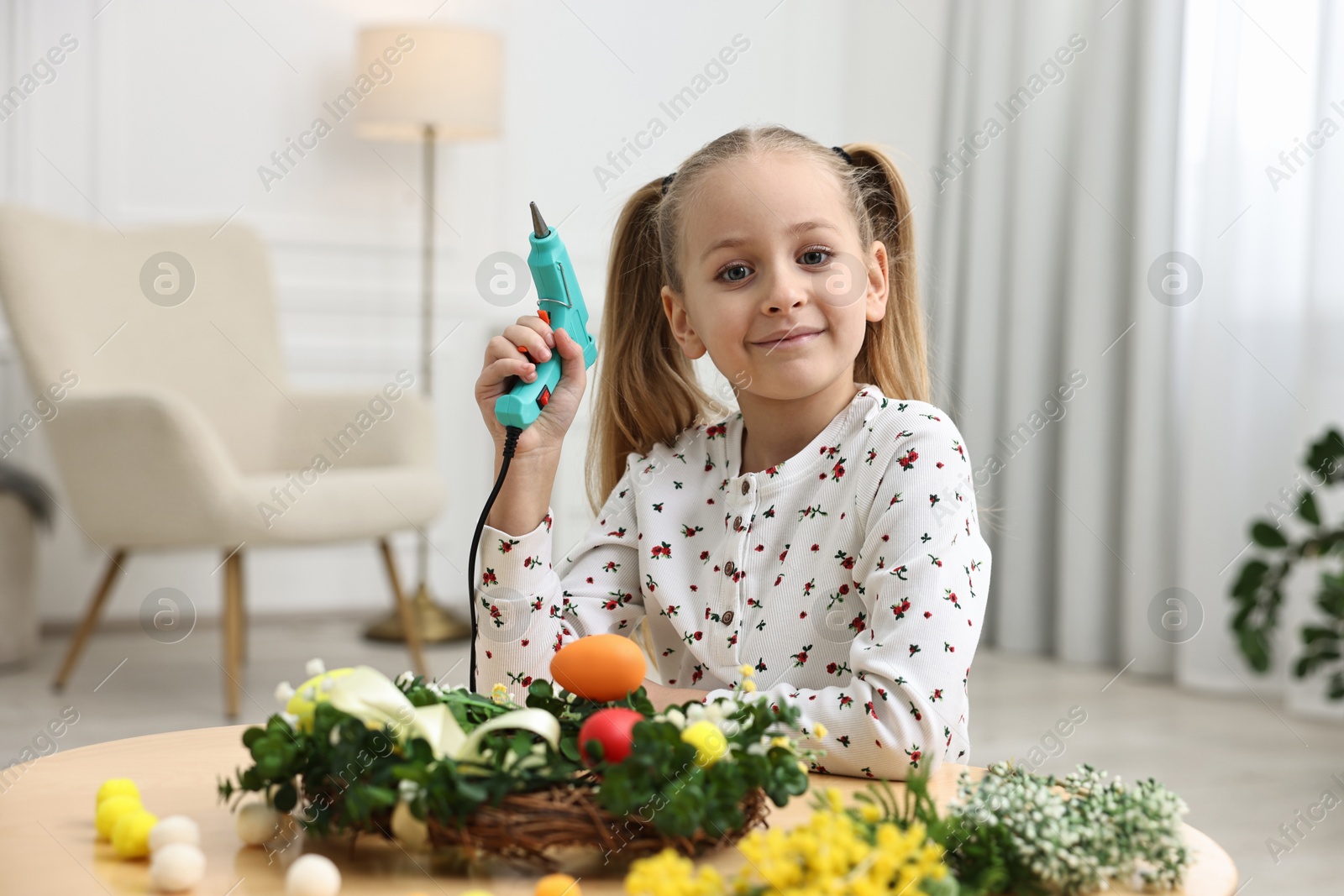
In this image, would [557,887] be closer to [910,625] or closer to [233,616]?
[910,625]

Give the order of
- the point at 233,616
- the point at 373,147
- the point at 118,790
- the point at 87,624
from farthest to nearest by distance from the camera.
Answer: the point at 373,147
the point at 87,624
the point at 233,616
the point at 118,790

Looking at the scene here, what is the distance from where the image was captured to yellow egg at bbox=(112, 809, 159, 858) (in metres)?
0.65

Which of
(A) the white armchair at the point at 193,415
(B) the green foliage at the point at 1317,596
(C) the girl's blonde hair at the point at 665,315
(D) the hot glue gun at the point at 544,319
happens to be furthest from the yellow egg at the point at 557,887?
(A) the white armchair at the point at 193,415

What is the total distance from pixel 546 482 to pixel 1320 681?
2250 mm

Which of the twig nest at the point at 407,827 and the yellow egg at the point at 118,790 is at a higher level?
the twig nest at the point at 407,827

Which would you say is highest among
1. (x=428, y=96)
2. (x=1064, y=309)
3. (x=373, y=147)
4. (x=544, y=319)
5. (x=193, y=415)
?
(x=428, y=96)

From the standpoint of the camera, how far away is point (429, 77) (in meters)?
3.35

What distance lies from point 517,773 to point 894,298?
786 millimetres

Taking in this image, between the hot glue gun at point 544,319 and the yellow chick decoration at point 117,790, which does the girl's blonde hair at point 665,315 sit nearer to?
the hot glue gun at point 544,319

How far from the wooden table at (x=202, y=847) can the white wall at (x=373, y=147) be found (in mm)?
2852

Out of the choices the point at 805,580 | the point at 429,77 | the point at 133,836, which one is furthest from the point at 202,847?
the point at 429,77

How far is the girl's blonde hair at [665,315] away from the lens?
120cm

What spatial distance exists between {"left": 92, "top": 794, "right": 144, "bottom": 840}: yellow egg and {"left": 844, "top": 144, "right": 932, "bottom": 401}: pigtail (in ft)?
2.59

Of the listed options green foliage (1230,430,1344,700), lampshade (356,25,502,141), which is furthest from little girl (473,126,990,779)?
lampshade (356,25,502,141)
